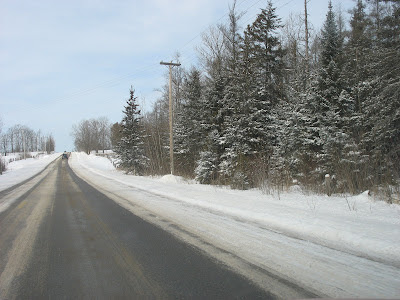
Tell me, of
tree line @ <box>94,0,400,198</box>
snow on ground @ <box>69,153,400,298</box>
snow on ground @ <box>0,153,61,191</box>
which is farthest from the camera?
snow on ground @ <box>0,153,61,191</box>

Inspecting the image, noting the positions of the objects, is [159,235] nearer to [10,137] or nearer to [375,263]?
[375,263]

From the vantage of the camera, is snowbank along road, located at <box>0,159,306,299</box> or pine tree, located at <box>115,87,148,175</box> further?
pine tree, located at <box>115,87,148,175</box>

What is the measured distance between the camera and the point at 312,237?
508cm

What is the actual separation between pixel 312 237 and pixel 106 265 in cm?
371

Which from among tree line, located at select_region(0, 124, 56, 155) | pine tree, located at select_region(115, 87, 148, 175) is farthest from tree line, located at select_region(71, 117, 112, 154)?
pine tree, located at select_region(115, 87, 148, 175)

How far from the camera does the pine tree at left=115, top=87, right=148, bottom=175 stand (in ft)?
86.7

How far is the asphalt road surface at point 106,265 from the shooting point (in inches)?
125

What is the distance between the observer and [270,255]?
423 cm

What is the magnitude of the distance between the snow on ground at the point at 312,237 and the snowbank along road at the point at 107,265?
1.95ft

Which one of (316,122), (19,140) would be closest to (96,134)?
(19,140)

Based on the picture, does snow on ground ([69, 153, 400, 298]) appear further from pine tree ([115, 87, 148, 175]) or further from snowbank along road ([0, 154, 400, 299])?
pine tree ([115, 87, 148, 175])

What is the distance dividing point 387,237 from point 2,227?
8.16 m

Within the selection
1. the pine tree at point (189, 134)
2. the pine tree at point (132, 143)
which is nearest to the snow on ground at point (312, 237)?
the pine tree at point (189, 134)

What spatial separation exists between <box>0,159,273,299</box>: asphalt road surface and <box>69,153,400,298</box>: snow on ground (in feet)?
2.05
